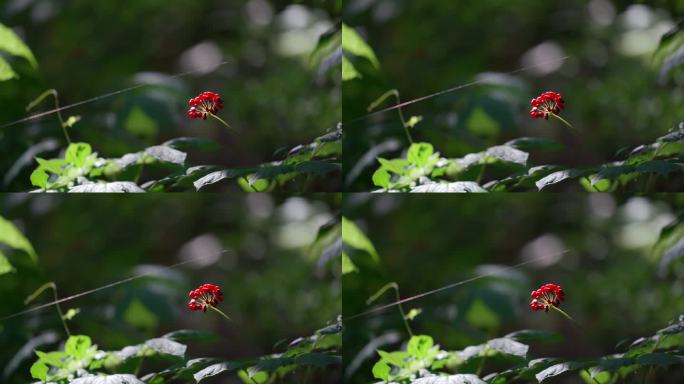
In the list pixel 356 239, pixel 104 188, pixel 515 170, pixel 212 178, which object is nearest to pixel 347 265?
pixel 356 239

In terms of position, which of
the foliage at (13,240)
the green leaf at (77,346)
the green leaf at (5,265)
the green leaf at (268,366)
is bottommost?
the green leaf at (268,366)

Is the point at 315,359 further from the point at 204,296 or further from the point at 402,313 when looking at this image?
the point at 204,296

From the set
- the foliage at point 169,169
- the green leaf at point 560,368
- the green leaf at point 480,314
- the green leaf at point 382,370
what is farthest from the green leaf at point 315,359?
the green leaf at point 560,368

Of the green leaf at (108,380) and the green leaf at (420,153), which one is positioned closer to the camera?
the green leaf at (108,380)

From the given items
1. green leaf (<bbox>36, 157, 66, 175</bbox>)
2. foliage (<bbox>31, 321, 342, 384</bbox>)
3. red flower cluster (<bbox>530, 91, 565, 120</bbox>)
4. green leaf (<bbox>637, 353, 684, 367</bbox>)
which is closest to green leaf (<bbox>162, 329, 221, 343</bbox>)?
foliage (<bbox>31, 321, 342, 384</bbox>)

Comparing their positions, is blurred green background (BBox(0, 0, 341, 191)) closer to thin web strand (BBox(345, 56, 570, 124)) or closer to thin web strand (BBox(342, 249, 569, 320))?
thin web strand (BBox(345, 56, 570, 124))

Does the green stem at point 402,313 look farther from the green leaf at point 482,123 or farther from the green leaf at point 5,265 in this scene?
the green leaf at point 5,265

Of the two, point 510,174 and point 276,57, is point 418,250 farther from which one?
point 276,57
